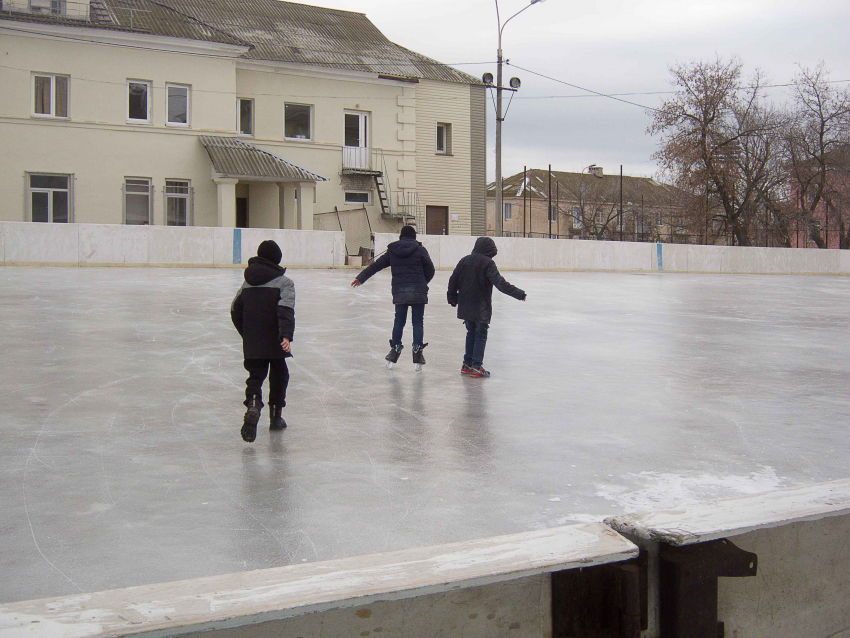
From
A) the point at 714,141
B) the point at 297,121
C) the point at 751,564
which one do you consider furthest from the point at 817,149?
the point at 751,564

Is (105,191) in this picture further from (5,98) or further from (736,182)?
(736,182)

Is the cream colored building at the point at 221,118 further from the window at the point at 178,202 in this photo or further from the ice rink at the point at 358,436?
the ice rink at the point at 358,436

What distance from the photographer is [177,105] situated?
32.9 meters

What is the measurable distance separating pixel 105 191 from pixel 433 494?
29.2 meters

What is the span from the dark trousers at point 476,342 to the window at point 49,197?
25.5m

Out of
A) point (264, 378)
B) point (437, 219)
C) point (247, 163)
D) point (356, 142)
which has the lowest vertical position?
point (264, 378)

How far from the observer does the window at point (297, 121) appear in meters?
36.7

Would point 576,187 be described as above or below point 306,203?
above

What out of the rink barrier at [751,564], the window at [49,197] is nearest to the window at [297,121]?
the window at [49,197]

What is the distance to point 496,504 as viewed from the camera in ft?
17.0

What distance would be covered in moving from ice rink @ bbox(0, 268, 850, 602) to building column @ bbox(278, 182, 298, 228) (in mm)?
19871

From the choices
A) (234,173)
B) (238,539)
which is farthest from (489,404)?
(234,173)

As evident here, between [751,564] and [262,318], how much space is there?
13.6 ft

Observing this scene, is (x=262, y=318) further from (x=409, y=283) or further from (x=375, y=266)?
(x=375, y=266)
